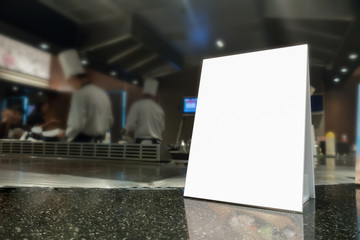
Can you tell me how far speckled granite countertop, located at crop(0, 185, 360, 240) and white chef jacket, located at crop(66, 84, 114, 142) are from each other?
0.48 metres

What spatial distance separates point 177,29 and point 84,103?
1.59ft

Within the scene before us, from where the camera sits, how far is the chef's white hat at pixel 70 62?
998mm

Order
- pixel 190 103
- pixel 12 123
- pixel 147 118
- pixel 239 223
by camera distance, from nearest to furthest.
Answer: pixel 239 223, pixel 190 103, pixel 147 118, pixel 12 123

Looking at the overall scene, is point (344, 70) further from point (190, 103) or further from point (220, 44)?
point (190, 103)

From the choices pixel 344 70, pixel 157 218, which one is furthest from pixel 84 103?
pixel 344 70

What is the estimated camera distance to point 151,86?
89 cm

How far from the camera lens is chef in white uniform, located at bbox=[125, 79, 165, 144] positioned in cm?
90

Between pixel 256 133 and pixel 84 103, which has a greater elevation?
pixel 84 103

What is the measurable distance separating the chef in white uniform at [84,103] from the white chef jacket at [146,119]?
0.09 meters

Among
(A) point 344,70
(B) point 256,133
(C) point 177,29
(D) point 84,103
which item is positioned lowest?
(B) point 256,133

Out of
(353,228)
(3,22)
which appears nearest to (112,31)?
(3,22)

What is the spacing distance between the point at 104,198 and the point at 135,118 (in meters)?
0.51

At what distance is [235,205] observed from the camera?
1.38 feet

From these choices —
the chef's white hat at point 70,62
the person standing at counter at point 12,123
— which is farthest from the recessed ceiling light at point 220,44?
the person standing at counter at point 12,123
